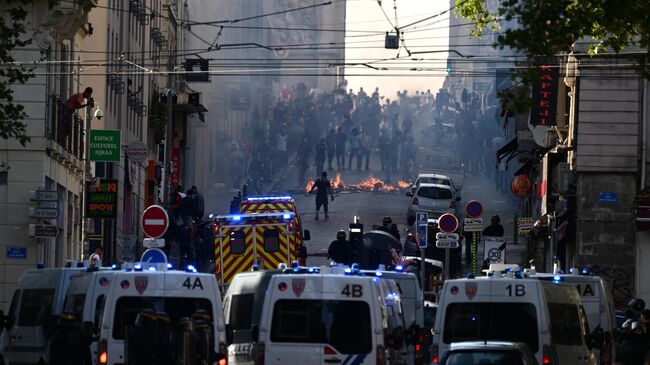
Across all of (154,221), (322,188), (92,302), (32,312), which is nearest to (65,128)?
(154,221)

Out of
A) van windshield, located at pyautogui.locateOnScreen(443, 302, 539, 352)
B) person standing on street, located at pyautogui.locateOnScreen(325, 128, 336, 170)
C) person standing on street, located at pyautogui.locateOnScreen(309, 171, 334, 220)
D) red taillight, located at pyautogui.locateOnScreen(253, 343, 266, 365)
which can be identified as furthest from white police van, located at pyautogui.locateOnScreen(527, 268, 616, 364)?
person standing on street, located at pyautogui.locateOnScreen(325, 128, 336, 170)

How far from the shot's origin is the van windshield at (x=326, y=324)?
22.9 metres

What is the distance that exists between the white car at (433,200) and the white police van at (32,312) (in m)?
35.2

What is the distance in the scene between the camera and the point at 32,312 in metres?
27.2

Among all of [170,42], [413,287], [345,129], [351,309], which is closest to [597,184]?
[413,287]

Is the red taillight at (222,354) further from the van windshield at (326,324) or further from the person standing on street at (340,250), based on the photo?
the person standing on street at (340,250)

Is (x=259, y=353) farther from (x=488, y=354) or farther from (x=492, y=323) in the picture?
(x=492, y=323)

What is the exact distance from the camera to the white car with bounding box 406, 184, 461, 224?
2454 inches

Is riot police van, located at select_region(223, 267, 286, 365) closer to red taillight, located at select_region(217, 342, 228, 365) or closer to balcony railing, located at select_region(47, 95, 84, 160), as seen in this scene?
red taillight, located at select_region(217, 342, 228, 365)

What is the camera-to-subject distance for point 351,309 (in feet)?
75.4

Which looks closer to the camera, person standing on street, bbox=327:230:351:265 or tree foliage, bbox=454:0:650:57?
tree foliage, bbox=454:0:650:57

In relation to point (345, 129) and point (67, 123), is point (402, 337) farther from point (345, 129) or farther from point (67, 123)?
point (345, 129)

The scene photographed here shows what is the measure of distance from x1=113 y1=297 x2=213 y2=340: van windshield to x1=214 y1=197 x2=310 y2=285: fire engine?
15.2 metres

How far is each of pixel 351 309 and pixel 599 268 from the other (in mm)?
22651
